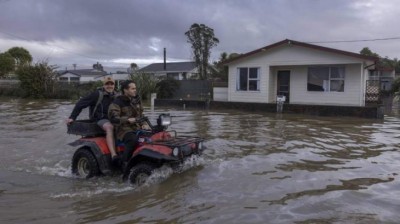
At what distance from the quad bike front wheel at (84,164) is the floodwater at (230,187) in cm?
16

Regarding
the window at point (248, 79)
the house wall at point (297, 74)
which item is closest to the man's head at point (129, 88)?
the house wall at point (297, 74)

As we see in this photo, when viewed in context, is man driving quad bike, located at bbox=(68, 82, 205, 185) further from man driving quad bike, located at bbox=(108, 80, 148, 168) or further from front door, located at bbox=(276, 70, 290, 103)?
front door, located at bbox=(276, 70, 290, 103)

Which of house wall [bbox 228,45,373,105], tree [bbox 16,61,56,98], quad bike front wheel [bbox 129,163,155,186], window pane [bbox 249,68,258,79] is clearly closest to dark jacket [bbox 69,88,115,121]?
quad bike front wheel [bbox 129,163,155,186]

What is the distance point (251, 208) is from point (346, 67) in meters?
18.3

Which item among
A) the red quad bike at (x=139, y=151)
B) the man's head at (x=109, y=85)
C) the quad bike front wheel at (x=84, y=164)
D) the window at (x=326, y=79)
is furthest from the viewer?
the window at (x=326, y=79)

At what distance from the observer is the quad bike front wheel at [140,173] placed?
22.3 feet

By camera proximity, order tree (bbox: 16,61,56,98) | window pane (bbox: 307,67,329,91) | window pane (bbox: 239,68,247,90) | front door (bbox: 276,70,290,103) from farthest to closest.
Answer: tree (bbox: 16,61,56,98)
window pane (bbox: 239,68,247,90)
front door (bbox: 276,70,290,103)
window pane (bbox: 307,67,329,91)

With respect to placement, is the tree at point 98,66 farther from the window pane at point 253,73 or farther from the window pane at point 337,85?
the window pane at point 337,85

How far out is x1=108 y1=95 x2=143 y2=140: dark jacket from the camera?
7195mm

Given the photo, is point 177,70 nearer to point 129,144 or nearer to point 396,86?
point 396,86

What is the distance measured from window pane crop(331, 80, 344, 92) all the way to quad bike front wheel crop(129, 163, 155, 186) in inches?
701

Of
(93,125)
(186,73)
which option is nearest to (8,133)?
(93,125)

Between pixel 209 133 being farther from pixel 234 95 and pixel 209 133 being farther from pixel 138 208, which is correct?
pixel 234 95

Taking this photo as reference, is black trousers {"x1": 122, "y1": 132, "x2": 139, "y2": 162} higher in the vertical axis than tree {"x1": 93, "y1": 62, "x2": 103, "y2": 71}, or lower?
lower
